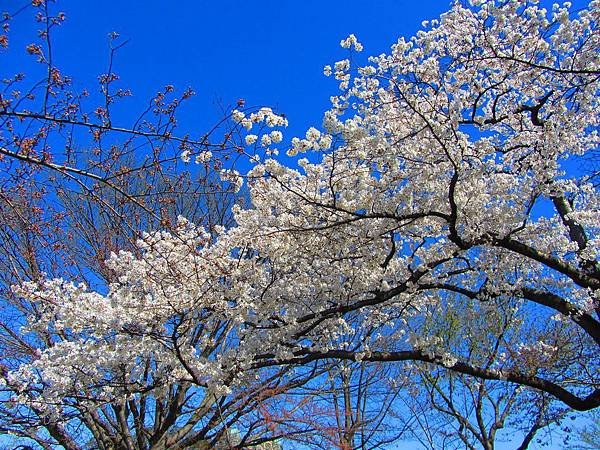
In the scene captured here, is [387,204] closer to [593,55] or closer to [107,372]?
[593,55]

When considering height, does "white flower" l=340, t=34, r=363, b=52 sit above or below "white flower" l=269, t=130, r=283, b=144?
above

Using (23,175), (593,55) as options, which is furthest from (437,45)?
(23,175)

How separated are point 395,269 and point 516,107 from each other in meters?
3.07

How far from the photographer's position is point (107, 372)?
8.51 m

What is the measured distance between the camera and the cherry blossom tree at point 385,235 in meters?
7.07

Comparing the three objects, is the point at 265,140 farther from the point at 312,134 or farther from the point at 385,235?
the point at 385,235

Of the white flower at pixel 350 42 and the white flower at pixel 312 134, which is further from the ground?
the white flower at pixel 350 42

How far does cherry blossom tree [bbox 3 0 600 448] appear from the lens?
707cm

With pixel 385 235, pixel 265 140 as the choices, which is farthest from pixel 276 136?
pixel 385 235

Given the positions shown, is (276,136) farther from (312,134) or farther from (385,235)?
(385,235)

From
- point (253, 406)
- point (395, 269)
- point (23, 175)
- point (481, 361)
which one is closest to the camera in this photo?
point (23, 175)

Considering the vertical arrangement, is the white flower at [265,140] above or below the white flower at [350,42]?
below

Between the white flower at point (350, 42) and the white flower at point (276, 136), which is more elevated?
the white flower at point (350, 42)

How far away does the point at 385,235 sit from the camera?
804 cm
